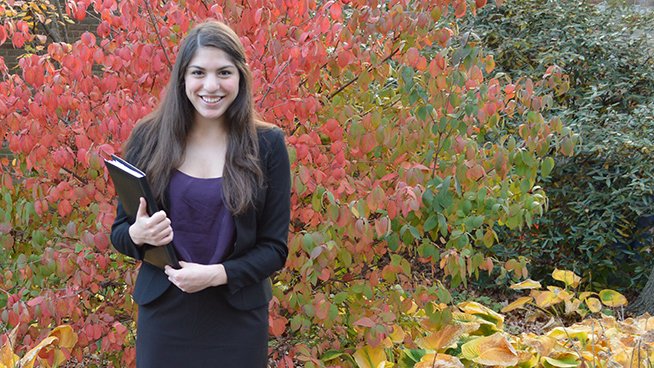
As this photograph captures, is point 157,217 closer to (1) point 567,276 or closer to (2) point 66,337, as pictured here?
(2) point 66,337

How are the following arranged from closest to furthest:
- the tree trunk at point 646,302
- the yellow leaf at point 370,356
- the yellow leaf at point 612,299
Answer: the yellow leaf at point 370,356 → the yellow leaf at point 612,299 → the tree trunk at point 646,302

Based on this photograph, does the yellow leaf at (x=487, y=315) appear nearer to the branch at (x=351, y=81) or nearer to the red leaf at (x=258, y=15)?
the branch at (x=351, y=81)

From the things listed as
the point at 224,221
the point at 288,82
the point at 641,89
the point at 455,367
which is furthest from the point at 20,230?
the point at 641,89

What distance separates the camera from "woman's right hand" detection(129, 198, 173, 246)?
4.67ft

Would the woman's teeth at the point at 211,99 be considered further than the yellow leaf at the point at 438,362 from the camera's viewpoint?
No

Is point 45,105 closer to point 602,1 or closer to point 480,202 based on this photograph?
point 480,202

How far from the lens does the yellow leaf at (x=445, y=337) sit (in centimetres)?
276

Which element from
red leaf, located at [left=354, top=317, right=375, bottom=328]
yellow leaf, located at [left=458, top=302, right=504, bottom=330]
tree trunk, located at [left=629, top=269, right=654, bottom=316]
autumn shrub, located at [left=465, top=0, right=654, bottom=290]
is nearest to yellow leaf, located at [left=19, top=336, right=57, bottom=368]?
red leaf, located at [left=354, top=317, right=375, bottom=328]

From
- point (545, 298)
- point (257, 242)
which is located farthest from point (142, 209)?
point (545, 298)

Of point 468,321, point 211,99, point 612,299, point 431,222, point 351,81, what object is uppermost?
point 211,99

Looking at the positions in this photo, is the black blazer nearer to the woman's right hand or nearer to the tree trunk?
the woman's right hand

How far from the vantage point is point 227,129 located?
1.65 meters

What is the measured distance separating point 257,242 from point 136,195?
382 millimetres

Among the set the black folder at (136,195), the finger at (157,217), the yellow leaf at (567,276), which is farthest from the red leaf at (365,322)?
the yellow leaf at (567,276)
